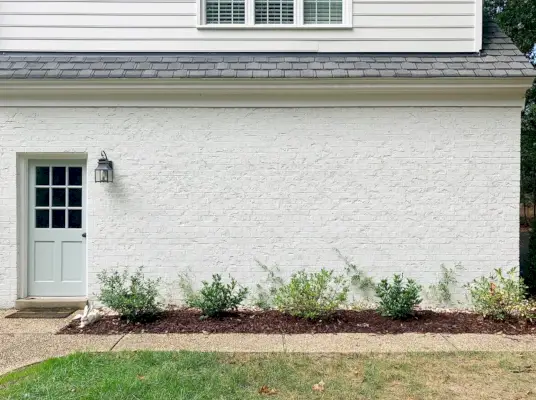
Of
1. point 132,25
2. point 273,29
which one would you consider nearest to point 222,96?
point 273,29

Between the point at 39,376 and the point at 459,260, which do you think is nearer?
the point at 39,376

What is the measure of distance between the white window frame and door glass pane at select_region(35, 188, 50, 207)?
11.3ft

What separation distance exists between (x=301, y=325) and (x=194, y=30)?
15.2ft

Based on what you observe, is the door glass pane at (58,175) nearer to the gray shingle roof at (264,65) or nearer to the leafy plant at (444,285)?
the gray shingle roof at (264,65)

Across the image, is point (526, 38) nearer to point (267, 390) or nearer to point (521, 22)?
point (521, 22)

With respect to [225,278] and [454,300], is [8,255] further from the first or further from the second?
[454,300]

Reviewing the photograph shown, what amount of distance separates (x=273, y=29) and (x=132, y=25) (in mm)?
2151

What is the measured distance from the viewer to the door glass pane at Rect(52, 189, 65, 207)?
6.72 meters

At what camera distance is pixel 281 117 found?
6496mm

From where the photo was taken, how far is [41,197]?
672 cm

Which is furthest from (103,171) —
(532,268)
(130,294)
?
(532,268)

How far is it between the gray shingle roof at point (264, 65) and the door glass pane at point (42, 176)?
135 centimetres

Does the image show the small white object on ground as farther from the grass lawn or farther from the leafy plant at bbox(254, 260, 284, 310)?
the leafy plant at bbox(254, 260, 284, 310)

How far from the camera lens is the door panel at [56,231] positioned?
6.69 meters
